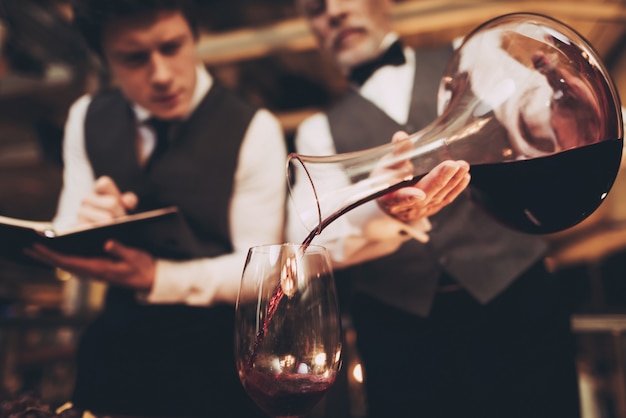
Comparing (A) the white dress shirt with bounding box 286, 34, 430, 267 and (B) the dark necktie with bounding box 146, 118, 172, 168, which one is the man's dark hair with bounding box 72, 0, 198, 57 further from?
(A) the white dress shirt with bounding box 286, 34, 430, 267

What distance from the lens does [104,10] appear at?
4.05 feet

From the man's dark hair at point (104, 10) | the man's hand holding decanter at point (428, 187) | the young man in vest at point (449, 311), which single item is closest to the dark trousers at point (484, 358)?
Result: the young man in vest at point (449, 311)

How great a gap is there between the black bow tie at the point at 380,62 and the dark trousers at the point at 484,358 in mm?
651

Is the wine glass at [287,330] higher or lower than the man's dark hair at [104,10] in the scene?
lower

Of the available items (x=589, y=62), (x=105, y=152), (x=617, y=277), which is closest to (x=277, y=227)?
(x=105, y=152)

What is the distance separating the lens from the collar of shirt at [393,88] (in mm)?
1221

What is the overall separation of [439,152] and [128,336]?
1002mm

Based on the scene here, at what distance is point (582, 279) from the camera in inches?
51.5

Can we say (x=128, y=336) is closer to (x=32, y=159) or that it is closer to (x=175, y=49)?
(x=175, y=49)

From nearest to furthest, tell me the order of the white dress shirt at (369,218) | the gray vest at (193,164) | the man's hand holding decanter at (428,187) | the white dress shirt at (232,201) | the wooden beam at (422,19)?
the man's hand holding decanter at (428,187)
the white dress shirt at (369,218)
the white dress shirt at (232,201)
the gray vest at (193,164)
the wooden beam at (422,19)

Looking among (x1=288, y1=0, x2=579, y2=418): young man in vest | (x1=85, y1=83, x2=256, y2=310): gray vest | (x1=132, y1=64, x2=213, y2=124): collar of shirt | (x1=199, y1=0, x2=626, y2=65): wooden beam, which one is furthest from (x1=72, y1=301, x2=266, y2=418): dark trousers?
(x1=199, y1=0, x2=626, y2=65): wooden beam

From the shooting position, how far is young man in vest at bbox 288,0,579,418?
3.32ft

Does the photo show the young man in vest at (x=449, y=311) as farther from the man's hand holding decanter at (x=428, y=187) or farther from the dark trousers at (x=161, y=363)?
the dark trousers at (x=161, y=363)

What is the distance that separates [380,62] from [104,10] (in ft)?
2.54
